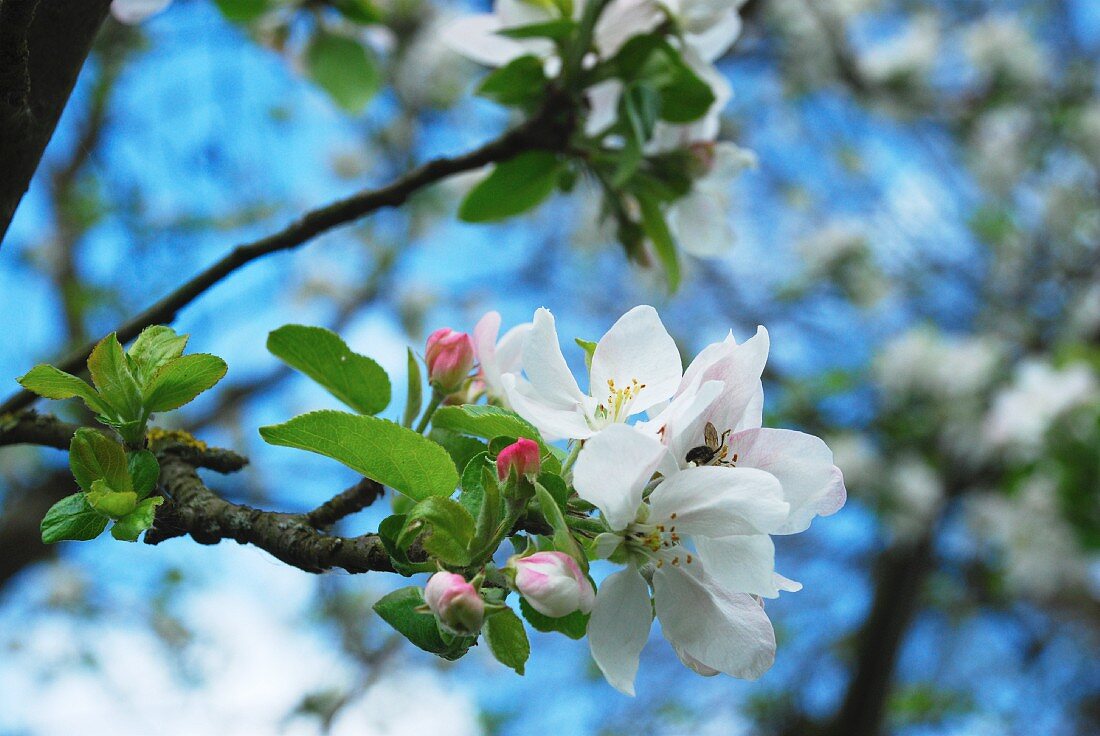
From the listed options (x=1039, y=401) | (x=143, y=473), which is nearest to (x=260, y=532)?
(x=143, y=473)

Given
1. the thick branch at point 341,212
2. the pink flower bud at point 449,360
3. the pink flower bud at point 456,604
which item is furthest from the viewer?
the thick branch at point 341,212

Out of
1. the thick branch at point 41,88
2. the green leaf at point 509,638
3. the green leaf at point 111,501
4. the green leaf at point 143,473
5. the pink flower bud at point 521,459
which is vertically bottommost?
the green leaf at point 509,638

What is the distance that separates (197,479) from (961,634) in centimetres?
394

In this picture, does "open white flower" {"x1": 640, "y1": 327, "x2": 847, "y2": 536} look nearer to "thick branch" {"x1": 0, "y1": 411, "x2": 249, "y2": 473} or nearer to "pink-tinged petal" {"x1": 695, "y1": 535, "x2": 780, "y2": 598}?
"pink-tinged petal" {"x1": 695, "y1": 535, "x2": 780, "y2": 598}

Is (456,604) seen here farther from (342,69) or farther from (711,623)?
(342,69)

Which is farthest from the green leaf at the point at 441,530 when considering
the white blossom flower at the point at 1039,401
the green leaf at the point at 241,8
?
the white blossom flower at the point at 1039,401

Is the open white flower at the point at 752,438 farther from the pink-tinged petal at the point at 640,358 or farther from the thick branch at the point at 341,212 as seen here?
the thick branch at the point at 341,212

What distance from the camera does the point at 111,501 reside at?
0.51 metres

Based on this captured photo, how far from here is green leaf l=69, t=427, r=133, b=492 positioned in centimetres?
52

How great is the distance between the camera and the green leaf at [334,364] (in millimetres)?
617

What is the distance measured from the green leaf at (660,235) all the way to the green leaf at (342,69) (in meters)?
0.48

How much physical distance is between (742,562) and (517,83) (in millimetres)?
680

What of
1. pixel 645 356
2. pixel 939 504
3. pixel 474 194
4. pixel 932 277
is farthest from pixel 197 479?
pixel 932 277

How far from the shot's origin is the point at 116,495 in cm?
51
